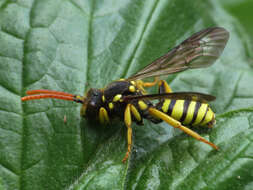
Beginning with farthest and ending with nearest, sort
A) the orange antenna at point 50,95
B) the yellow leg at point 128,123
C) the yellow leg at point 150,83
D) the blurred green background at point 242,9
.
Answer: the blurred green background at point 242,9 → the yellow leg at point 150,83 → the yellow leg at point 128,123 → the orange antenna at point 50,95

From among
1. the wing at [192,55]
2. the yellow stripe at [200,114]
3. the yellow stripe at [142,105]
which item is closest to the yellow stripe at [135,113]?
the yellow stripe at [142,105]

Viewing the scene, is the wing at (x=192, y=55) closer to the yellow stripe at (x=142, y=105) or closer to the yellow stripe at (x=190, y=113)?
the yellow stripe at (x=142, y=105)

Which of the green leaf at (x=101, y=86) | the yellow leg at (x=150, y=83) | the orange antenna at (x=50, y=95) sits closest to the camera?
the green leaf at (x=101, y=86)

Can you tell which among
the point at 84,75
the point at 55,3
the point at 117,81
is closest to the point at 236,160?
the point at 117,81

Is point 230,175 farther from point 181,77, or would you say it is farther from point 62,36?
point 62,36

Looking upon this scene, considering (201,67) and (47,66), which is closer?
(47,66)

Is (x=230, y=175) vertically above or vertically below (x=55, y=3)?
below
